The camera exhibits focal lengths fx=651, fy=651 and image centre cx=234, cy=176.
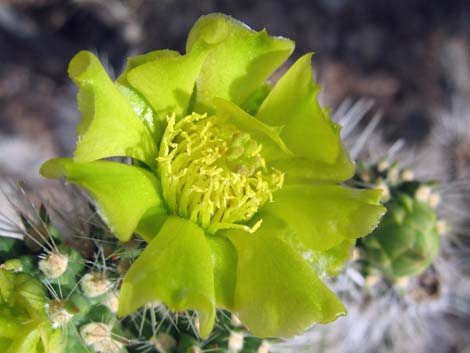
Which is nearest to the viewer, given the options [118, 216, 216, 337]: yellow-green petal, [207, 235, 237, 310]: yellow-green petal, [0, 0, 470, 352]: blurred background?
[118, 216, 216, 337]: yellow-green petal

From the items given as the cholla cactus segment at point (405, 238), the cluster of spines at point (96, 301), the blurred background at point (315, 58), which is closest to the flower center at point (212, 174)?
the cluster of spines at point (96, 301)

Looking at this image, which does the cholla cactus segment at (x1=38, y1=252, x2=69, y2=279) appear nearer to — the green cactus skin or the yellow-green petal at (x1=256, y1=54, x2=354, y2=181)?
the yellow-green petal at (x1=256, y1=54, x2=354, y2=181)

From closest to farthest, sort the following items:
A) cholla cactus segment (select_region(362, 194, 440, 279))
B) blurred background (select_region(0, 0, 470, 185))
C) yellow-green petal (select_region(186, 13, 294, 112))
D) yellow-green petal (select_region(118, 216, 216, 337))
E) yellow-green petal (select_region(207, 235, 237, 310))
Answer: yellow-green petal (select_region(118, 216, 216, 337)) < yellow-green petal (select_region(207, 235, 237, 310)) < yellow-green petal (select_region(186, 13, 294, 112)) < cholla cactus segment (select_region(362, 194, 440, 279)) < blurred background (select_region(0, 0, 470, 185))

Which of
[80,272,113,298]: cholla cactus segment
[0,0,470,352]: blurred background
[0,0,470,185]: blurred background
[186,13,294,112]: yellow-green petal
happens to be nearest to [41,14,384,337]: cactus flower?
[186,13,294,112]: yellow-green petal

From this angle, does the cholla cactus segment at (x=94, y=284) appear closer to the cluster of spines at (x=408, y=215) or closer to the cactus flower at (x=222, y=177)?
the cactus flower at (x=222, y=177)

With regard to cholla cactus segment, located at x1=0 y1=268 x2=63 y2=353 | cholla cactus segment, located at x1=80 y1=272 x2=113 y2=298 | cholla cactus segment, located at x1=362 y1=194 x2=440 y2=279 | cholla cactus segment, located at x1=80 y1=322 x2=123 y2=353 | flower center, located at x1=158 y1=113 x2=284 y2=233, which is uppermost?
flower center, located at x1=158 y1=113 x2=284 y2=233

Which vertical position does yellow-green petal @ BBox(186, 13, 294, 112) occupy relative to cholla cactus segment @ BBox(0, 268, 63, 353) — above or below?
above
